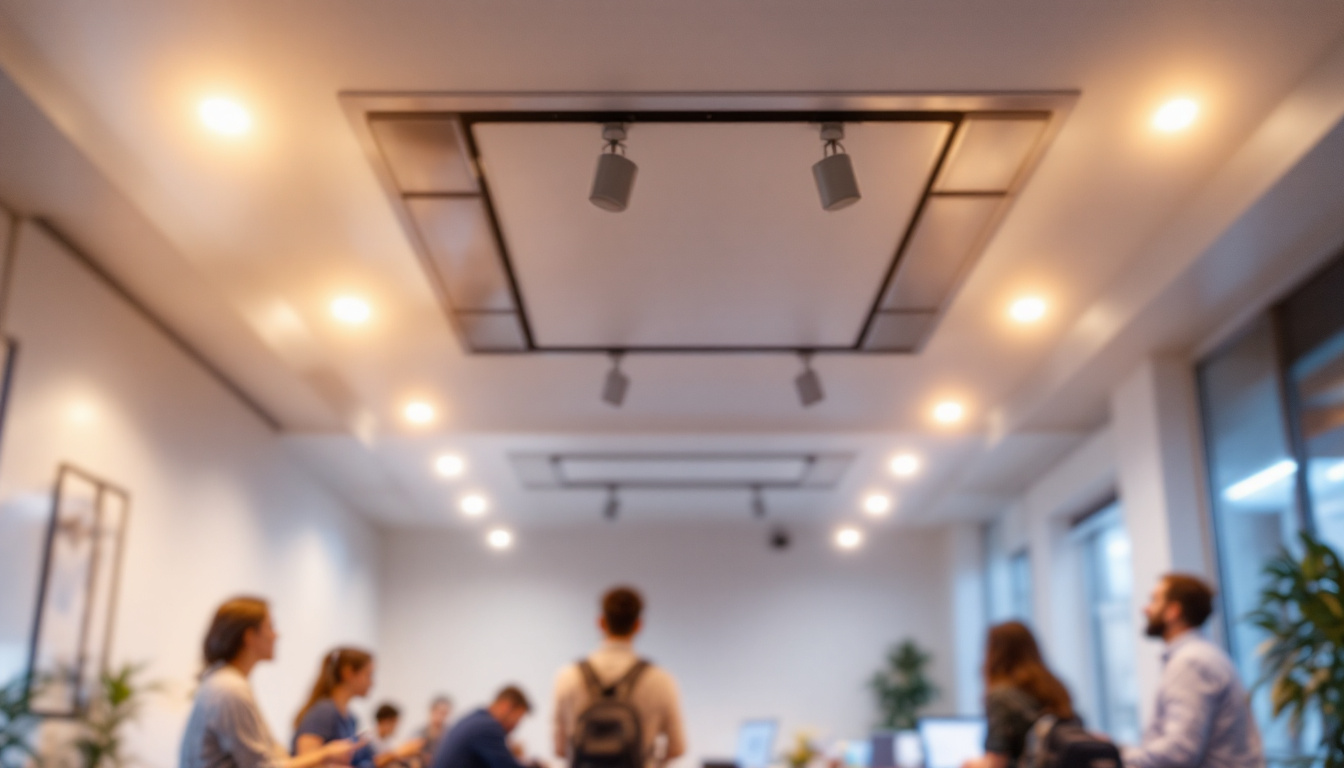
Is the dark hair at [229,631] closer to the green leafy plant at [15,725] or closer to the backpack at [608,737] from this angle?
the green leafy plant at [15,725]

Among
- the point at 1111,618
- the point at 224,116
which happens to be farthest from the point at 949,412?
the point at 224,116

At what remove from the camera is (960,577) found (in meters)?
10.2

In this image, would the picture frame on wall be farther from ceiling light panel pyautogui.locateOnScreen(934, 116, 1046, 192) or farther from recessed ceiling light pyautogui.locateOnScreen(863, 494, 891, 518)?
recessed ceiling light pyautogui.locateOnScreen(863, 494, 891, 518)

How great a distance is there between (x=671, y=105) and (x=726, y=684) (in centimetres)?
768

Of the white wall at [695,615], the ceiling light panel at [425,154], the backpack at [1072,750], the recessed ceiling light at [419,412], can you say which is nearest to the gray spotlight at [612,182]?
the ceiling light panel at [425,154]

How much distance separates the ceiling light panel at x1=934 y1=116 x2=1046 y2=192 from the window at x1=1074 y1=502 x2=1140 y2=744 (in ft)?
12.9

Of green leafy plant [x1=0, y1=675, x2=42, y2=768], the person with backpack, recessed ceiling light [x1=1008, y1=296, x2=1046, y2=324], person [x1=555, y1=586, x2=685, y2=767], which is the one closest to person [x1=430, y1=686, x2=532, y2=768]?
person [x1=555, y1=586, x2=685, y2=767]

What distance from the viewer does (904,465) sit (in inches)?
320

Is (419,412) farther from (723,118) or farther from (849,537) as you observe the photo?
(849,537)

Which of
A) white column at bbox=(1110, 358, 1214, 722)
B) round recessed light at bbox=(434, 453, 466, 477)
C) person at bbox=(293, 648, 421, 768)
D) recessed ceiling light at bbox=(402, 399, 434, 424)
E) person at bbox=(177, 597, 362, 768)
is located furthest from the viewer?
round recessed light at bbox=(434, 453, 466, 477)

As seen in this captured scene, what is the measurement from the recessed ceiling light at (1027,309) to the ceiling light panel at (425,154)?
2519 millimetres

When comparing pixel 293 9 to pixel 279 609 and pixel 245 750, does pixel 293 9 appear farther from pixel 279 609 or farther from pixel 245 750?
pixel 279 609

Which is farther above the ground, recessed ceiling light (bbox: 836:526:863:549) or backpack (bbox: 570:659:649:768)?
recessed ceiling light (bbox: 836:526:863:549)

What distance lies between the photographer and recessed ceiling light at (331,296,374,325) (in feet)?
17.1
